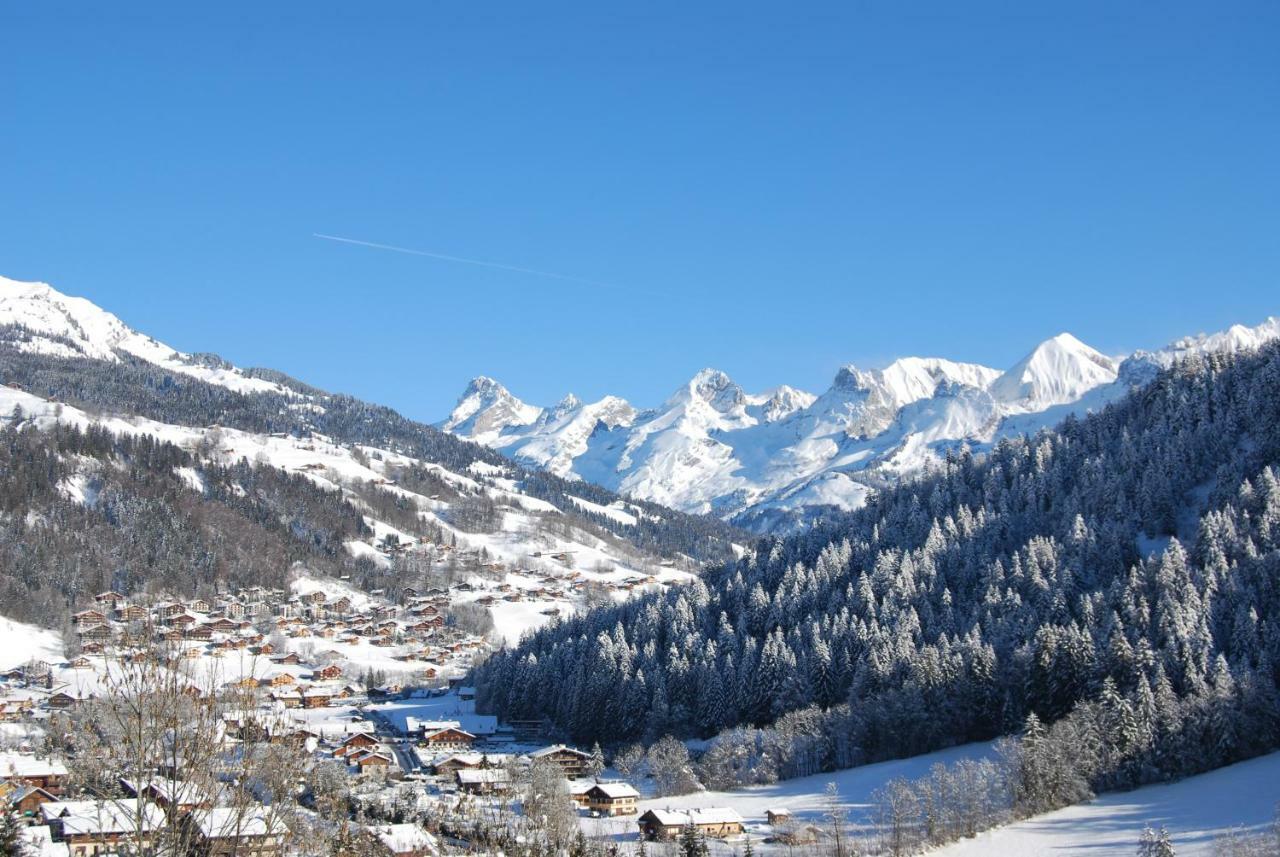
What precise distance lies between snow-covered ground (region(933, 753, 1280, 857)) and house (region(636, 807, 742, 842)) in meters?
13.1

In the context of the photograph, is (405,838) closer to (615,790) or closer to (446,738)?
(615,790)

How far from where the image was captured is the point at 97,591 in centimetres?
15875

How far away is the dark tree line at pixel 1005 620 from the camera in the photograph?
79.4 meters

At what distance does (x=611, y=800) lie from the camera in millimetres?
74688

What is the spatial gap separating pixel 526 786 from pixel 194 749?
52680 millimetres

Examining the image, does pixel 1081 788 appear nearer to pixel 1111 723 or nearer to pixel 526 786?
pixel 1111 723

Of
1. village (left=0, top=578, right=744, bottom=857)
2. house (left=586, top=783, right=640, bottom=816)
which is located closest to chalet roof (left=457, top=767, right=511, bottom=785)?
village (left=0, top=578, right=744, bottom=857)

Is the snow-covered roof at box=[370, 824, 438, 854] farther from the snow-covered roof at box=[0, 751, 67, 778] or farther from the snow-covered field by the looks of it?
the snow-covered roof at box=[0, 751, 67, 778]

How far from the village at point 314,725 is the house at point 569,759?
0.56 feet

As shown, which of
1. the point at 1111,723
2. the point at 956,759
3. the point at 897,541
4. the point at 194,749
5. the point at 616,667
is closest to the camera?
the point at 194,749

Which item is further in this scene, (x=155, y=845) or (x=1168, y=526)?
(x=1168, y=526)

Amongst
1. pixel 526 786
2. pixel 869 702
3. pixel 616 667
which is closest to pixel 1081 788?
pixel 869 702

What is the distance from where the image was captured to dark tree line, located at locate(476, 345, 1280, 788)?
261 feet

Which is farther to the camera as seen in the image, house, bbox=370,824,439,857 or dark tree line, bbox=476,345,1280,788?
dark tree line, bbox=476,345,1280,788
